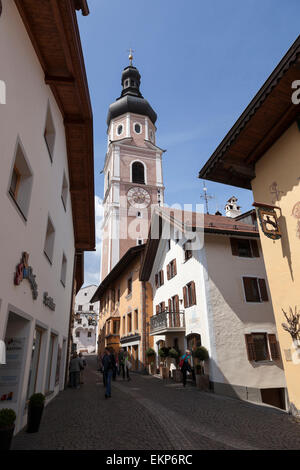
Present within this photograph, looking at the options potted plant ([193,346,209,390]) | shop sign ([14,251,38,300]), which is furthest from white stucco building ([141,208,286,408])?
shop sign ([14,251,38,300])

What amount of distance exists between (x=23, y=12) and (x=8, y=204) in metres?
3.99

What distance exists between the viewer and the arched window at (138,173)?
1914 inches

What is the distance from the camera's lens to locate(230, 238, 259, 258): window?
671 inches

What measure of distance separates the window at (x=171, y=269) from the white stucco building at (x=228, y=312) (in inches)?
24.4

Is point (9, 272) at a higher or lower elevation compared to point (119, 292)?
lower

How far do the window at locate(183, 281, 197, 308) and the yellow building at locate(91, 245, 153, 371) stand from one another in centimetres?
648

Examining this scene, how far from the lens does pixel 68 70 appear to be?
7.68 m

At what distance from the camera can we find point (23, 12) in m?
6.11

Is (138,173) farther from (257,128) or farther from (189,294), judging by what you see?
(257,128)

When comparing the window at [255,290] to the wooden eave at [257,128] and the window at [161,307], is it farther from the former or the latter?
the wooden eave at [257,128]

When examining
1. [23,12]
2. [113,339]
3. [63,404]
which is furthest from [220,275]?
[113,339]

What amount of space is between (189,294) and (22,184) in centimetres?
1278

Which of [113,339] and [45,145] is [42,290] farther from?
[113,339]

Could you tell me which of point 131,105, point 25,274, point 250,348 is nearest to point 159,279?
point 250,348
